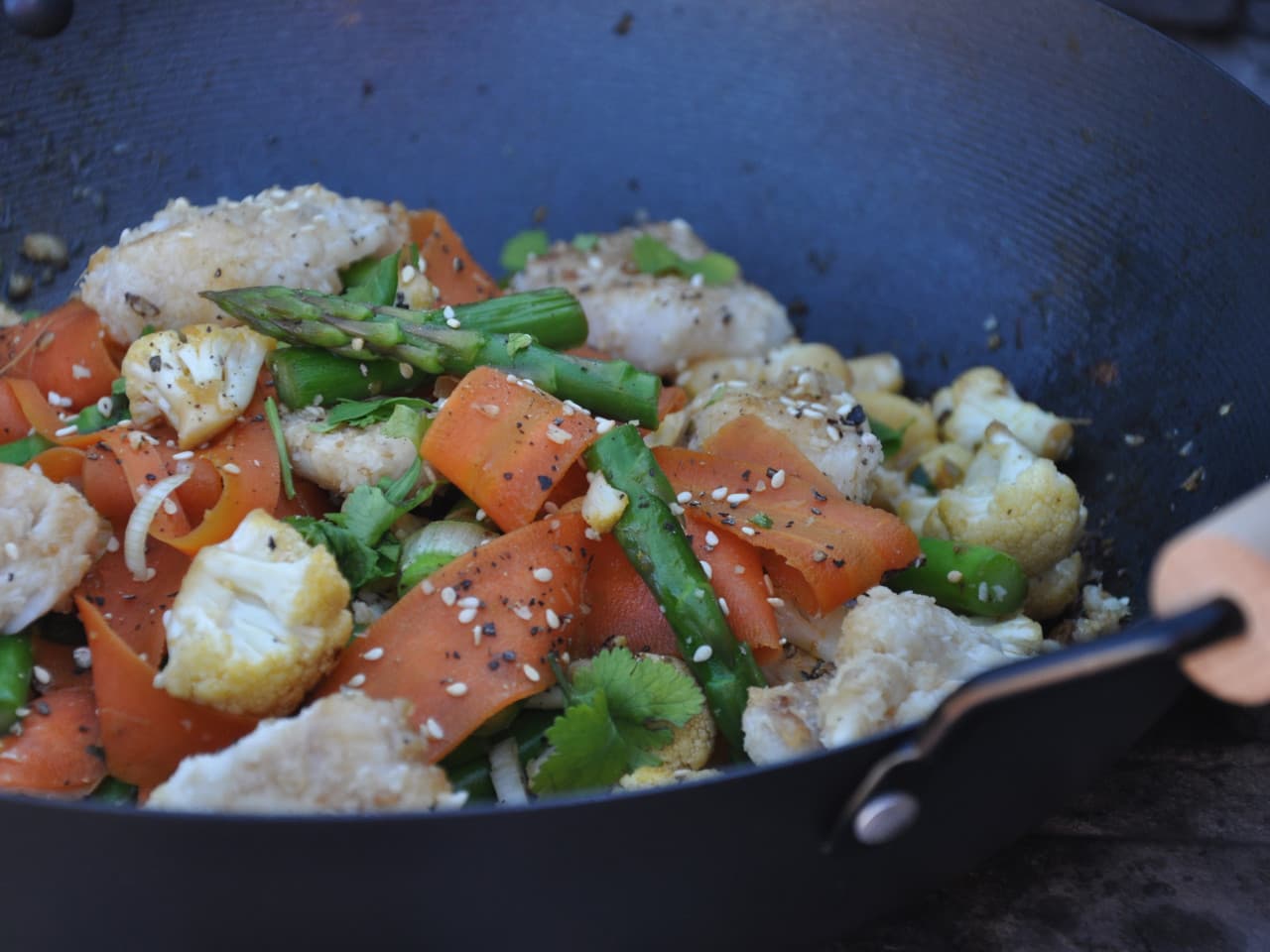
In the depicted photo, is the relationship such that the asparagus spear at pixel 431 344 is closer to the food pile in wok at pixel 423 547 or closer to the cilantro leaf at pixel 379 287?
the food pile in wok at pixel 423 547

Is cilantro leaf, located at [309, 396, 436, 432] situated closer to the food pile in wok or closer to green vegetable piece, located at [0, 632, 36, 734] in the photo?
the food pile in wok

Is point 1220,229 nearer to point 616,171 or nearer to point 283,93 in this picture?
point 616,171

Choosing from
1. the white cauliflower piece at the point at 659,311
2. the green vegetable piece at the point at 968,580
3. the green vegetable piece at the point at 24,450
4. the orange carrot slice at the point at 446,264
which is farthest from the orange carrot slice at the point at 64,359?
the green vegetable piece at the point at 968,580

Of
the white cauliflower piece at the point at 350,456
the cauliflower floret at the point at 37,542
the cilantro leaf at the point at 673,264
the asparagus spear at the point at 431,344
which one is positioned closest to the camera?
the cauliflower floret at the point at 37,542

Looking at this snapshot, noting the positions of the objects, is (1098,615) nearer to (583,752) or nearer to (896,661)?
(896,661)

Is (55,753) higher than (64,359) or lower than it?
lower

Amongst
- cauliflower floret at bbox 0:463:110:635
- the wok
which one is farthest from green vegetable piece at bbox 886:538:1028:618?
cauliflower floret at bbox 0:463:110:635

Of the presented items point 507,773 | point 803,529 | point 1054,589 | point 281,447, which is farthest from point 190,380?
point 1054,589
